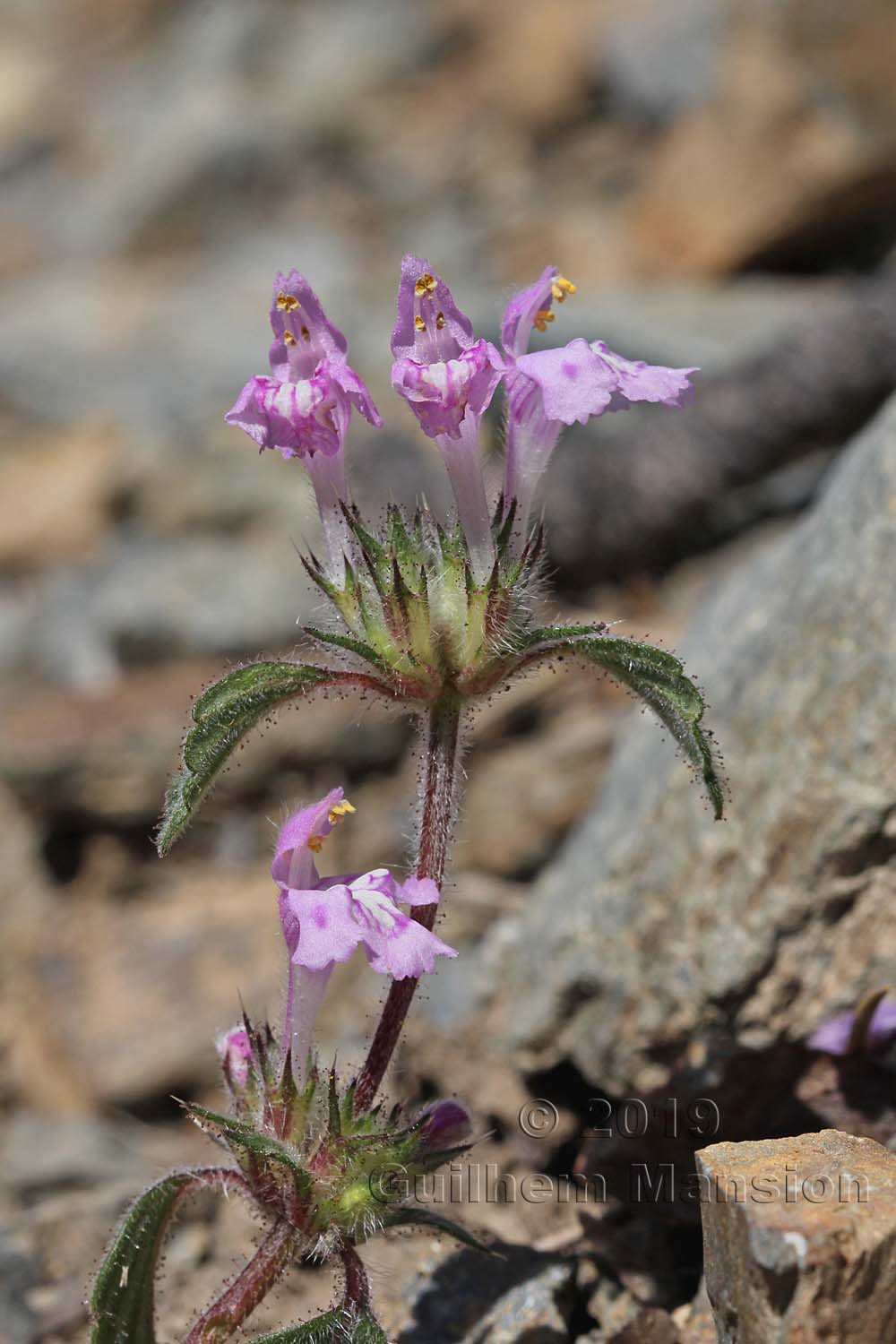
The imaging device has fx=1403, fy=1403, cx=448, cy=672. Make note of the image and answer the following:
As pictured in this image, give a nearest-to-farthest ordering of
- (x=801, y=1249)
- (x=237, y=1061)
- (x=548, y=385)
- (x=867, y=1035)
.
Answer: (x=801, y=1249) < (x=548, y=385) < (x=237, y=1061) < (x=867, y=1035)

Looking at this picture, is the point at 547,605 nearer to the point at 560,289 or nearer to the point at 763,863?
the point at 560,289

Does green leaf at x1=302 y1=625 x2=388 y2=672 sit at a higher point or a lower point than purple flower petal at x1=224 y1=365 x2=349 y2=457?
lower

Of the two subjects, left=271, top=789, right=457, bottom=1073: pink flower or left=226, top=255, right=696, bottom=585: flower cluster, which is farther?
left=226, top=255, right=696, bottom=585: flower cluster

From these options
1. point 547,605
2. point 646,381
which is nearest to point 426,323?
point 646,381

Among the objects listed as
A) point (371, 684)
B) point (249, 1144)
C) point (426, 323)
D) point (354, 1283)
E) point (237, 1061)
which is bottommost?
point (354, 1283)

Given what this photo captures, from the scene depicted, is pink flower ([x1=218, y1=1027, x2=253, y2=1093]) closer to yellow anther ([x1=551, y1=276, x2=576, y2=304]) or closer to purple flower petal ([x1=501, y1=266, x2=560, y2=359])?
purple flower petal ([x1=501, y1=266, x2=560, y2=359])

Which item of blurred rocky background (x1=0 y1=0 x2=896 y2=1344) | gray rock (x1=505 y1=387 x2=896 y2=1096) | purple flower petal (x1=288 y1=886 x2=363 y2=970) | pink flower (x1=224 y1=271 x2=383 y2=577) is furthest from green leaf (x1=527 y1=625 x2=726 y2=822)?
gray rock (x1=505 y1=387 x2=896 y2=1096)

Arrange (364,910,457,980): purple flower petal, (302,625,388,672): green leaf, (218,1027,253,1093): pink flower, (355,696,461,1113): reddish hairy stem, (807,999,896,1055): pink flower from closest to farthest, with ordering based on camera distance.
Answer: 1. (364,910,457,980): purple flower petal
2. (302,625,388,672): green leaf
3. (355,696,461,1113): reddish hairy stem
4. (218,1027,253,1093): pink flower
5. (807,999,896,1055): pink flower
